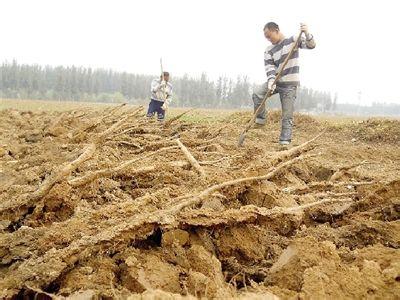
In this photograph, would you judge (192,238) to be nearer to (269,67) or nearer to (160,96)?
(269,67)

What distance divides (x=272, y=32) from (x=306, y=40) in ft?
1.71

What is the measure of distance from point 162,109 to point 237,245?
8.45 meters

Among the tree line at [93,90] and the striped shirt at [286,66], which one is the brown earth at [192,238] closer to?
the striped shirt at [286,66]

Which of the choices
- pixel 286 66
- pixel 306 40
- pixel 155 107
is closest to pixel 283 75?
pixel 286 66

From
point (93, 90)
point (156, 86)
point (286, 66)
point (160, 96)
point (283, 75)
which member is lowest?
point (93, 90)

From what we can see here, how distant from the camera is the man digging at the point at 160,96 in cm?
952

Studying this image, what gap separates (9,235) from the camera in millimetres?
1647

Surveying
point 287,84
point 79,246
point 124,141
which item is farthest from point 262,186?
point 287,84

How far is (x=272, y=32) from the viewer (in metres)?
5.20

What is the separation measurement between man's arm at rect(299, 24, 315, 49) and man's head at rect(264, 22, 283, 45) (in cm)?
38

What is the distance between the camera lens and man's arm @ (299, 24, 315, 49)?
4738 millimetres

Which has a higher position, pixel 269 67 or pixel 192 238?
pixel 269 67

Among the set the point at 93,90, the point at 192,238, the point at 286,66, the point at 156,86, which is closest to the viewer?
the point at 192,238

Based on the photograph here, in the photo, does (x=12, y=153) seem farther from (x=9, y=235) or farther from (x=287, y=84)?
(x=287, y=84)
